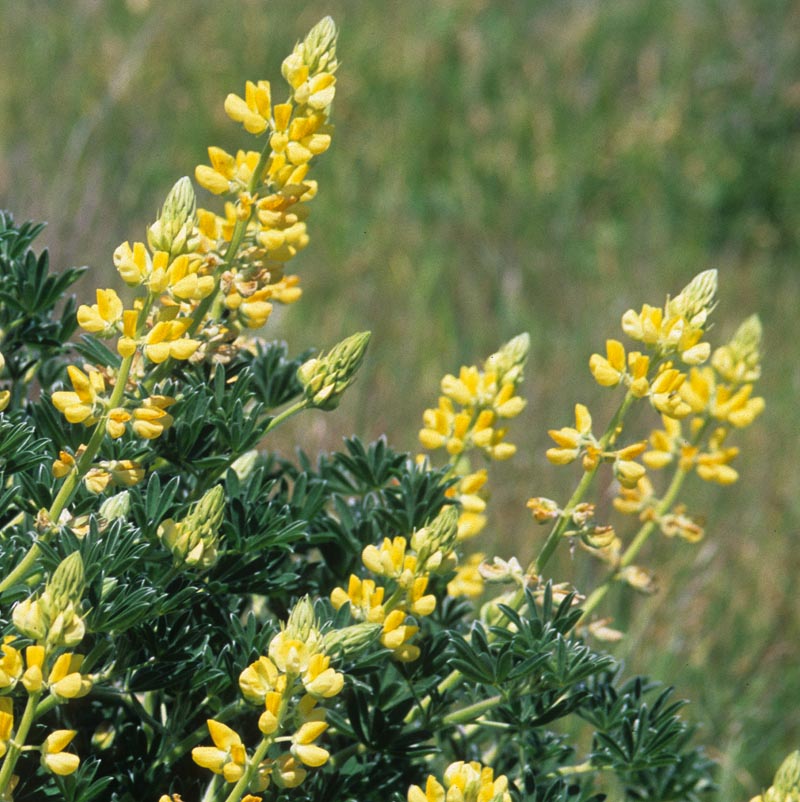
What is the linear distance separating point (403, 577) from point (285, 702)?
0.24m

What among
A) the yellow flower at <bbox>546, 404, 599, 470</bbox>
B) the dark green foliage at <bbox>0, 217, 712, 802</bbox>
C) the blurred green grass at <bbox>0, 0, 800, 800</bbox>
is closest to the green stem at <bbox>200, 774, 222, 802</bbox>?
the dark green foliage at <bbox>0, 217, 712, 802</bbox>

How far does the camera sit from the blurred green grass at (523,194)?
3137 millimetres

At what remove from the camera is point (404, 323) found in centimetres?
407

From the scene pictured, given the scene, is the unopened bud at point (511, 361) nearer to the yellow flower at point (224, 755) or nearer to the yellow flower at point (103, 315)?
the yellow flower at point (103, 315)

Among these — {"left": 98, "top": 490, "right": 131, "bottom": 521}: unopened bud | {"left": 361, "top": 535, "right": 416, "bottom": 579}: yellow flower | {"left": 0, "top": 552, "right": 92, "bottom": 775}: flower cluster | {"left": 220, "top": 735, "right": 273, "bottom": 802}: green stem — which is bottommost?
{"left": 220, "top": 735, "right": 273, "bottom": 802}: green stem

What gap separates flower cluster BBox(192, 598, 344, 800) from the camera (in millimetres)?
1181

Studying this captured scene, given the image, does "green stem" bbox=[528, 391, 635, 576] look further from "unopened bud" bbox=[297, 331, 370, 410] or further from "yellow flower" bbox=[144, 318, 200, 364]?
"yellow flower" bbox=[144, 318, 200, 364]

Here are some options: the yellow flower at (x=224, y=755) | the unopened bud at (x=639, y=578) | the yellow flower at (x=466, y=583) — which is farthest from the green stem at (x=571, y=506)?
the yellow flower at (x=224, y=755)

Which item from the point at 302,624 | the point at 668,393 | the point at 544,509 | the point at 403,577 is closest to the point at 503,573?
the point at 544,509

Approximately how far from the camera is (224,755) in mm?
1227

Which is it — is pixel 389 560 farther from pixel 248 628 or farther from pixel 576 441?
pixel 576 441

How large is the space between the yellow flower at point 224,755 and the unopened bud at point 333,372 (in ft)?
1.34

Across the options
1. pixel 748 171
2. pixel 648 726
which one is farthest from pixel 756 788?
pixel 748 171

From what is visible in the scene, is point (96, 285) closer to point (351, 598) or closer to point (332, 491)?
point (332, 491)
